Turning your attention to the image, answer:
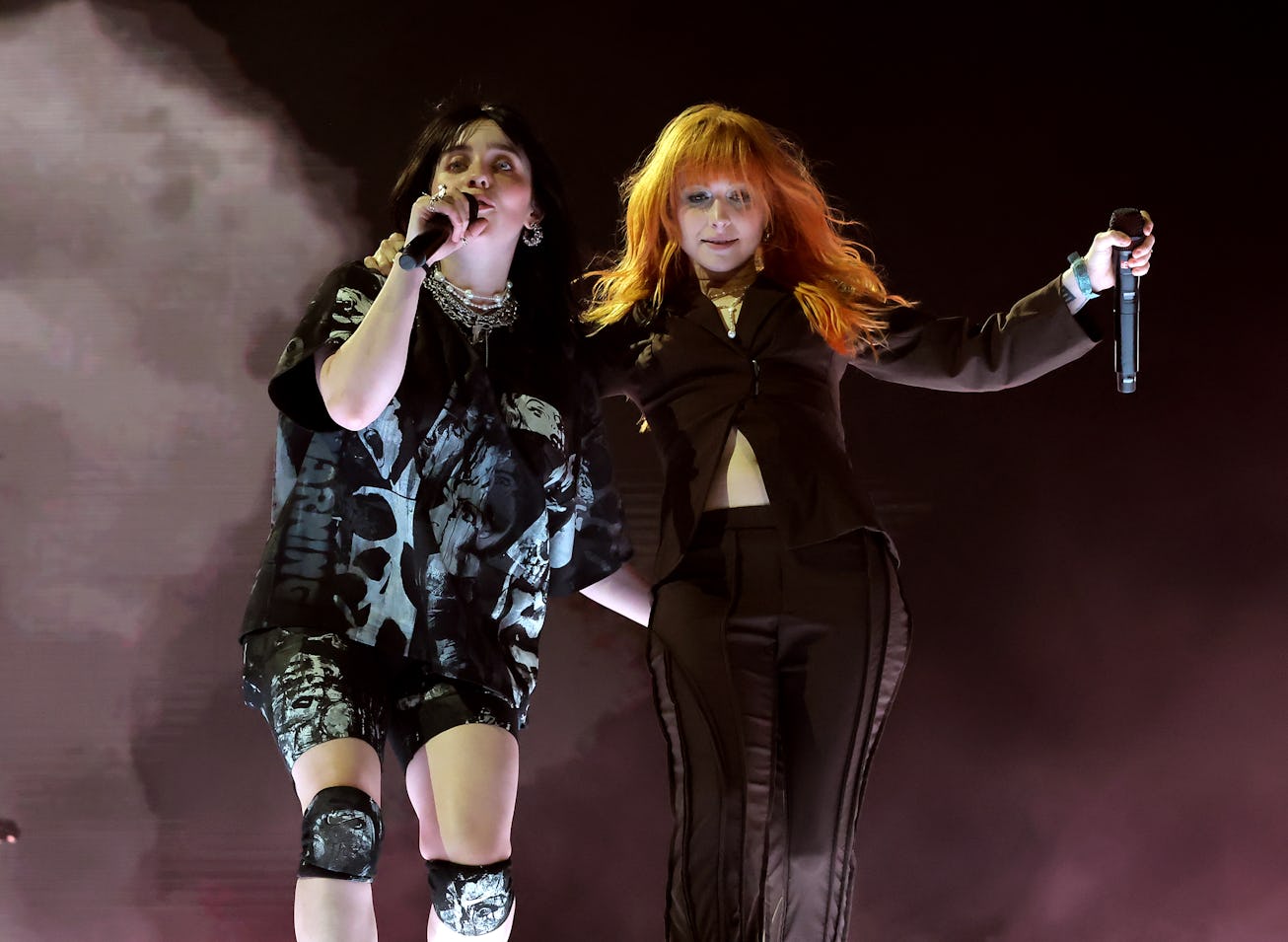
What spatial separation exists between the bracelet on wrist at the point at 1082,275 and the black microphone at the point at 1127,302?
8 cm

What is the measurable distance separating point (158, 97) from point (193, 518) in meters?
1.01

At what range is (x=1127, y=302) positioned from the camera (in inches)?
76.1

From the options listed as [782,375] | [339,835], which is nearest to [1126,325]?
[782,375]

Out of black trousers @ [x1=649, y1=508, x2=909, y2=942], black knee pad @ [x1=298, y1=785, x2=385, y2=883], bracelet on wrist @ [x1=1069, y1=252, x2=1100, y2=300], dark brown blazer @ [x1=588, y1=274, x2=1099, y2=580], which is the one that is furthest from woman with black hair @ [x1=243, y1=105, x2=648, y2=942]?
bracelet on wrist @ [x1=1069, y1=252, x2=1100, y2=300]

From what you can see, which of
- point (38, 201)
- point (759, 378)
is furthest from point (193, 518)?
point (759, 378)

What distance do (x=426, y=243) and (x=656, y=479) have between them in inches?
50.4

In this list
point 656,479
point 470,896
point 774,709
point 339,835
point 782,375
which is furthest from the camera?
point 656,479

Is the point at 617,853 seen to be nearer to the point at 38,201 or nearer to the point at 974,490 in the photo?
the point at 974,490

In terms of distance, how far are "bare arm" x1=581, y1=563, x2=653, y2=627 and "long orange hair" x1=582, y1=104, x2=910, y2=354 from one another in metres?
0.44

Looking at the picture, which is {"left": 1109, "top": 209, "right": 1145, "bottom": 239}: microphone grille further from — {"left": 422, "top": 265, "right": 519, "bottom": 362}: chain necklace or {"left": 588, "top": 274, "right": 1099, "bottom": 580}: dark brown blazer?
{"left": 422, "top": 265, "right": 519, "bottom": 362}: chain necklace

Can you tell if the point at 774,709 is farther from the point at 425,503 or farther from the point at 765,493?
the point at 425,503

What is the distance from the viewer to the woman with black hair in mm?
1701

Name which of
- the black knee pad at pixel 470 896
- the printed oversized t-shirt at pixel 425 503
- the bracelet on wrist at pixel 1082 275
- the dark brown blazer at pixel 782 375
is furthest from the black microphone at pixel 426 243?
the bracelet on wrist at pixel 1082 275

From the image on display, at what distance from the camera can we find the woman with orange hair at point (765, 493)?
185 centimetres
